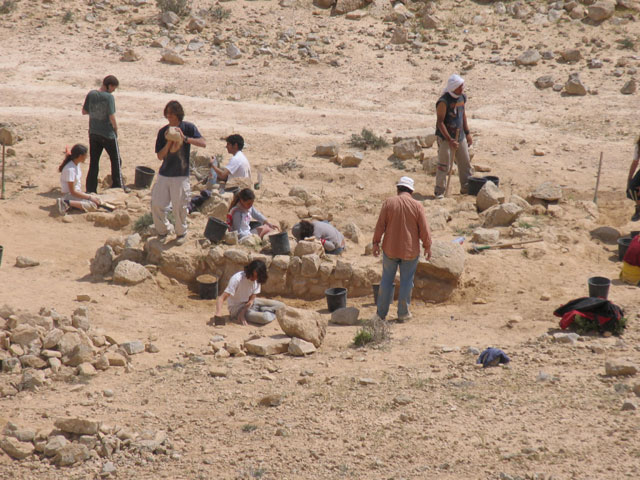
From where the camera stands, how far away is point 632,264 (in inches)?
330

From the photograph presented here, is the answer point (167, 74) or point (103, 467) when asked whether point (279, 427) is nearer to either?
point (103, 467)

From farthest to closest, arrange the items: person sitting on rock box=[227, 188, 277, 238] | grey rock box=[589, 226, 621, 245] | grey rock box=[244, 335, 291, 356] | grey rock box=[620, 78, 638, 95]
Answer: grey rock box=[620, 78, 638, 95]
grey rock box=[589, 226, 621, 245]
person sitting on rock box=[227, 188, 277, 238]
grey rock box=[244, 335, 291, 356]

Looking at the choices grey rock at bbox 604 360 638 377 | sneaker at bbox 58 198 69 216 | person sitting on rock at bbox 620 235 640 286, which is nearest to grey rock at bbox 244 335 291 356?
grey rock at bbox 604 360 638 377

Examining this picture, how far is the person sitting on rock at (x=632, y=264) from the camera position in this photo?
8.30 metres

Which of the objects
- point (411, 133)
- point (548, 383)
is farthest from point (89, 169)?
point (548, 383)

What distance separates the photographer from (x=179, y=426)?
5.72m

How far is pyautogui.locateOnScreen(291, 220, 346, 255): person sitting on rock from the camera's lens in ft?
30.5

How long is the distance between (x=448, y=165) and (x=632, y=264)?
3354 millimetres

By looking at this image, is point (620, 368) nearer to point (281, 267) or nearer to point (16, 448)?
point (281, 267)

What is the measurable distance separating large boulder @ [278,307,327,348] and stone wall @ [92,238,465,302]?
167 cm

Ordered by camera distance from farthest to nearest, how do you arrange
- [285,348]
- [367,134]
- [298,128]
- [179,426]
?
1. [298,128]
2. [367,134]
3. [285,348]
4. [179,426]

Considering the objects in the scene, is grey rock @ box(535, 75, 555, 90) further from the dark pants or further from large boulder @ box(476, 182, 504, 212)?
the dark pants

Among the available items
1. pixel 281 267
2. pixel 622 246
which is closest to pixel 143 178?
pixel 281 267

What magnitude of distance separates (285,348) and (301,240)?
2.43 m
